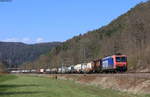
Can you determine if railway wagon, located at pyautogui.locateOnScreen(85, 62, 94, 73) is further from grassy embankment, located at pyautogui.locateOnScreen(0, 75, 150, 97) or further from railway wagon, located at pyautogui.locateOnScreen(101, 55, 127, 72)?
grassy embankment, located at pyautogui.locateOnScreen(0, 75, 150, 97)

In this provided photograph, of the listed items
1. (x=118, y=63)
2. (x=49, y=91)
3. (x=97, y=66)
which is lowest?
(x=49, y=91)

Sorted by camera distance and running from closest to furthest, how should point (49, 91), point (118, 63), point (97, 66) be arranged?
point (49, 91), point (118, 63), point (97, 66)

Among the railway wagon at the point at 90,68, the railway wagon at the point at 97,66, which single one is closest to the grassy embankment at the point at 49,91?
the railway wagon at the point at 97,66

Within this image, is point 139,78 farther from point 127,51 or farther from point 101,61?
point 127,51

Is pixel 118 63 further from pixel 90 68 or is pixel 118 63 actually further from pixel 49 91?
pixel 49 91

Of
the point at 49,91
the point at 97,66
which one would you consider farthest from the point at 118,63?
the point at 49,91

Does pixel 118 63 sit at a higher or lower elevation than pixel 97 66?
lower

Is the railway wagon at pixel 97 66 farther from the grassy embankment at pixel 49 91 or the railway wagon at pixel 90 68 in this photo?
the grassy embankment at pixel 49 91

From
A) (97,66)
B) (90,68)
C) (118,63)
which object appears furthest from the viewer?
(90,68)

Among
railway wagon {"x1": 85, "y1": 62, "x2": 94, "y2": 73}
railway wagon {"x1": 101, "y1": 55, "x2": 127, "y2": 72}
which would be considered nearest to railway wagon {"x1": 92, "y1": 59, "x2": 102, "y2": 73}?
railway wagon {"x1": 85, "y1": 62, "x2": 94, "y2": 73}

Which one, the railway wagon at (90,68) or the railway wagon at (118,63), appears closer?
the railway wagon at (118,63)

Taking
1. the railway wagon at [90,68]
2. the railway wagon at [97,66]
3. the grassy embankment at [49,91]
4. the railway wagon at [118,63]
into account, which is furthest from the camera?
the railway wagon at [90,68]

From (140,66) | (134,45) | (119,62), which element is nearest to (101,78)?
(119,62)

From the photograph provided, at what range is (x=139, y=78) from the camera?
51.8m
